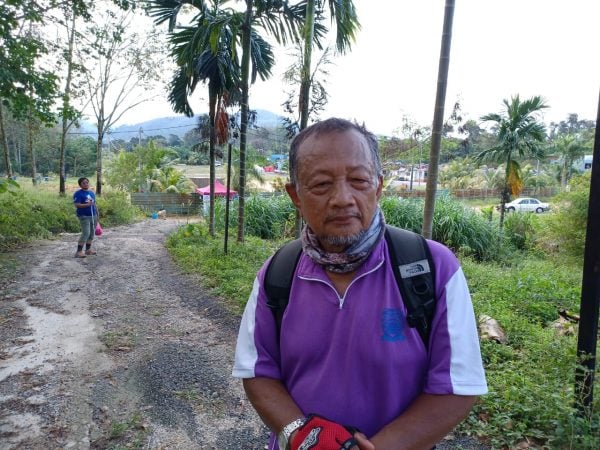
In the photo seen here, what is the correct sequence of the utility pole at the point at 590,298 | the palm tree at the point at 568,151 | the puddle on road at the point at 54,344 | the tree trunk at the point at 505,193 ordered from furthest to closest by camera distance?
the palm tree at the point at 568,151 → the tree trunk at the point at 505,193 → the puddle on road at the point at 54,344 → the utility pole at the point at 590,298

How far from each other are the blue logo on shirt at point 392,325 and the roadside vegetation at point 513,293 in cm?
215

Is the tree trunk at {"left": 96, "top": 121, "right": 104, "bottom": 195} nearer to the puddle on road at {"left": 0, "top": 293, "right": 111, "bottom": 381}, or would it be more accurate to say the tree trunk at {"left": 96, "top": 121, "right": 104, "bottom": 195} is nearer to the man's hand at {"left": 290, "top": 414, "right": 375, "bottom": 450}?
the puddle on road at {"left": 0, "top": 293, "right": 111, "bottom": 381}

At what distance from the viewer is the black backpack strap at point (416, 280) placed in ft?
3.86

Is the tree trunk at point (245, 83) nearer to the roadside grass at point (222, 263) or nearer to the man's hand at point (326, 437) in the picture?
the roadside grass at point (222, 263)

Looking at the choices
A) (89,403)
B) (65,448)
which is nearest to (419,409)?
(65,448)

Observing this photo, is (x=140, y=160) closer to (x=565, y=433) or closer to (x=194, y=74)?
(x=194, y=74)

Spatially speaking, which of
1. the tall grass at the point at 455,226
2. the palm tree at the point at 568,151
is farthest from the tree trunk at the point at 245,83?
the palm tree at the point at 568,151

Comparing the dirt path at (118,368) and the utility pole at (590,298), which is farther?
the dirt path at (118,368)

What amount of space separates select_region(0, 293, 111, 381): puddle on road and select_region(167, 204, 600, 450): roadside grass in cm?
188

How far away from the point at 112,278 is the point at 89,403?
14.9ft

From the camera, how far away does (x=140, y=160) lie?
28.0m

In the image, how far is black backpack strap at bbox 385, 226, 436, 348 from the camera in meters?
1.18

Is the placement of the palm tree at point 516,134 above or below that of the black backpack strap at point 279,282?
above

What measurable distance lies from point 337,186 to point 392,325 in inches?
17.8
